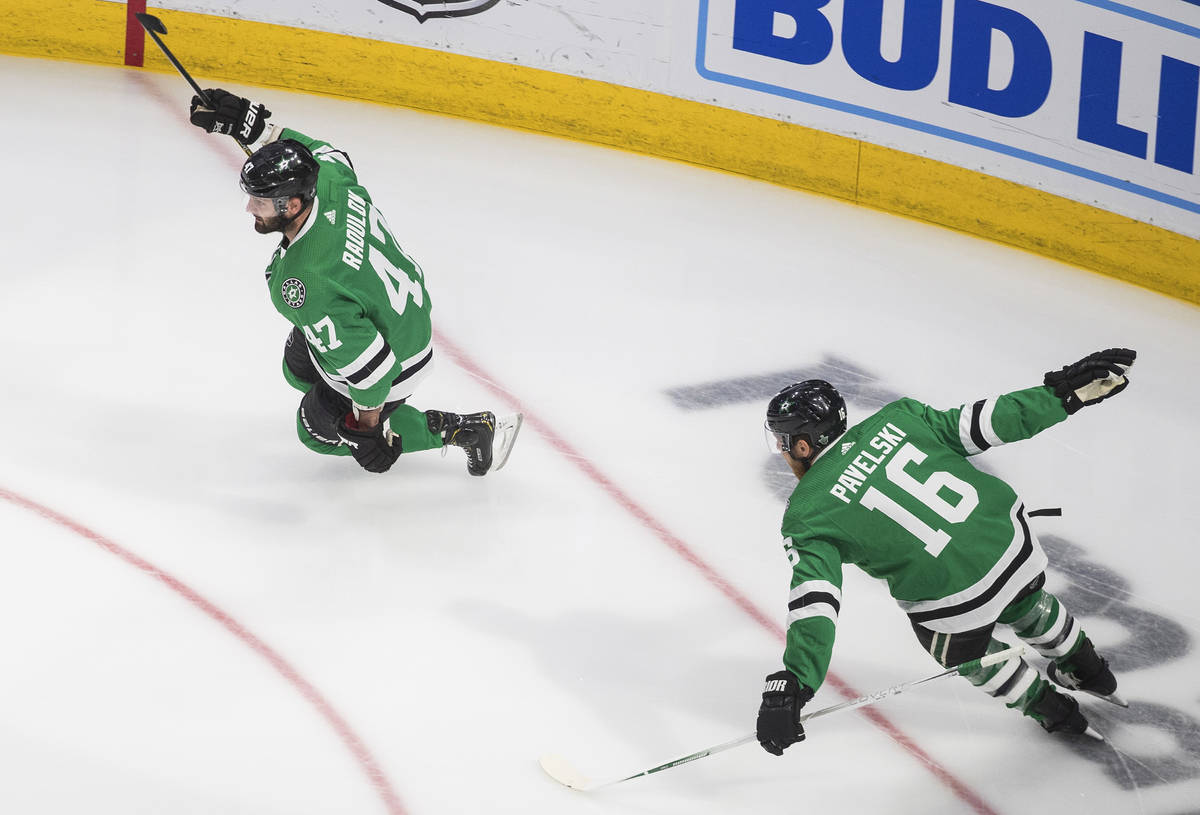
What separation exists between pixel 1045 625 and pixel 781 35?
10.8 ft

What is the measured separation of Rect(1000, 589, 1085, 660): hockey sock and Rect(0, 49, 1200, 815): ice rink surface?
0.92 feet

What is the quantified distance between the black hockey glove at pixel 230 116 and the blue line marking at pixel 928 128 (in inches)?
93.8

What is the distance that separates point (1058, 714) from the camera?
11.2 feet

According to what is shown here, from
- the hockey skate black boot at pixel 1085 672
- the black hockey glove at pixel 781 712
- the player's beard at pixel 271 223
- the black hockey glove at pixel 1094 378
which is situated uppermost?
the player's beard at pixel 271 223

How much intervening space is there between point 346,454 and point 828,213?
2.72 m

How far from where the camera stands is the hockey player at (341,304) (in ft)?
11.9

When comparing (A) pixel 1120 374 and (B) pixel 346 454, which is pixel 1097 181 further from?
(B) pixel 346 454

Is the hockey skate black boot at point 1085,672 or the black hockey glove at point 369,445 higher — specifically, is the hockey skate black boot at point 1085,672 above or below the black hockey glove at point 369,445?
below

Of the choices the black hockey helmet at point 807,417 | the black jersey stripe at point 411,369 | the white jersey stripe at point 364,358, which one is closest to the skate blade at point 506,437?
the black jersey stripe at point 411,369

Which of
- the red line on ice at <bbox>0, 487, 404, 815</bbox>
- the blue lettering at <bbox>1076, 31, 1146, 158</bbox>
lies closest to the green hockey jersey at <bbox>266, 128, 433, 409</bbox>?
the red line on ice at <bbox>0, 487, 404, 815</bbox>

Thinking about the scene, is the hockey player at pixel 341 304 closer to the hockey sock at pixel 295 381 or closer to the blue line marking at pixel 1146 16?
the hockey sock at pixel 295 381

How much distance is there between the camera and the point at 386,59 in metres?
6.46

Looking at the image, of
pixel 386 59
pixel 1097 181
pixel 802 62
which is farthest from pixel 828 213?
pixel 386 59

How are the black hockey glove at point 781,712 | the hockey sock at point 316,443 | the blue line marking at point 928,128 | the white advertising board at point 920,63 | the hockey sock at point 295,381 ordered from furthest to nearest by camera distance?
the blue line marking at point 928,128, the white advertising board at point 920,63, the hockey sock at point 295,381, the hockey sock at point 316,443, the black hockey glove at point 781,712
